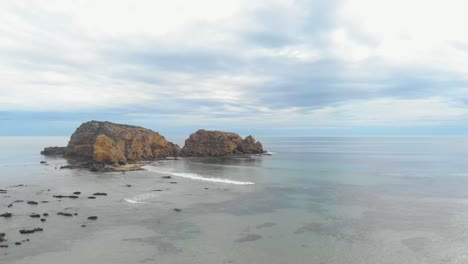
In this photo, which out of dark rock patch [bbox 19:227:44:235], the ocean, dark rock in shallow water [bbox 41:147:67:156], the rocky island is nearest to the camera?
the ocean

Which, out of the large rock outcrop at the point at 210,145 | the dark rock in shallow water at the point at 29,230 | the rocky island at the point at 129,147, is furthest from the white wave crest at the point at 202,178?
the large rock outcrop at the point at 210,145

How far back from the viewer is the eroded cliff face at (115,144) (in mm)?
79188

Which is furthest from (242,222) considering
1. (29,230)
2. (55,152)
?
(55,152)

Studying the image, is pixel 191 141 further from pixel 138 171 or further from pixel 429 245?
pixel 429 245

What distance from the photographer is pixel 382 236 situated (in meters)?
27.3

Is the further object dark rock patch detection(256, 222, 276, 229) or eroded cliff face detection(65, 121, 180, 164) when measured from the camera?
eroded cliff face detection(65, 121, 180, 164)

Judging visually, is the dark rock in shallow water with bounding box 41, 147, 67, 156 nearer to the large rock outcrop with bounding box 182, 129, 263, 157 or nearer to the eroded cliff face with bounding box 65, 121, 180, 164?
the eroded cliff face with bounding box 65, 121, 180, 164

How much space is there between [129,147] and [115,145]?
296 inches

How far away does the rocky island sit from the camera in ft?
259

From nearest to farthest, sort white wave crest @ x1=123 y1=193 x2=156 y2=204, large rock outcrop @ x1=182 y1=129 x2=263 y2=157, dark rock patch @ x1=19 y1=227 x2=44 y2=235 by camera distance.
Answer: dark rock patch @ x1=19 y1=227 x2=44 y2=235
white wave crest @ x1=123 y1=193 x2=156 y2=204
large rock outcrop @ x1=182 y1=129 x2=263 y2=157

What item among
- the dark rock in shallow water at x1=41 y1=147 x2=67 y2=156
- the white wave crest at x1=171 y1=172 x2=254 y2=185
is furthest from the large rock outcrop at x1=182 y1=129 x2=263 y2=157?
the dark rock in shallow water at x1=41 y1=147 x2=67 y2=156

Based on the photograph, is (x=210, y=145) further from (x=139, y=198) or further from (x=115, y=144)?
(x=139, y=198)

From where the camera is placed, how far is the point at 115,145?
8294cm

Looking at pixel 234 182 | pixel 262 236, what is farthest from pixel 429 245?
pixel 234 182
